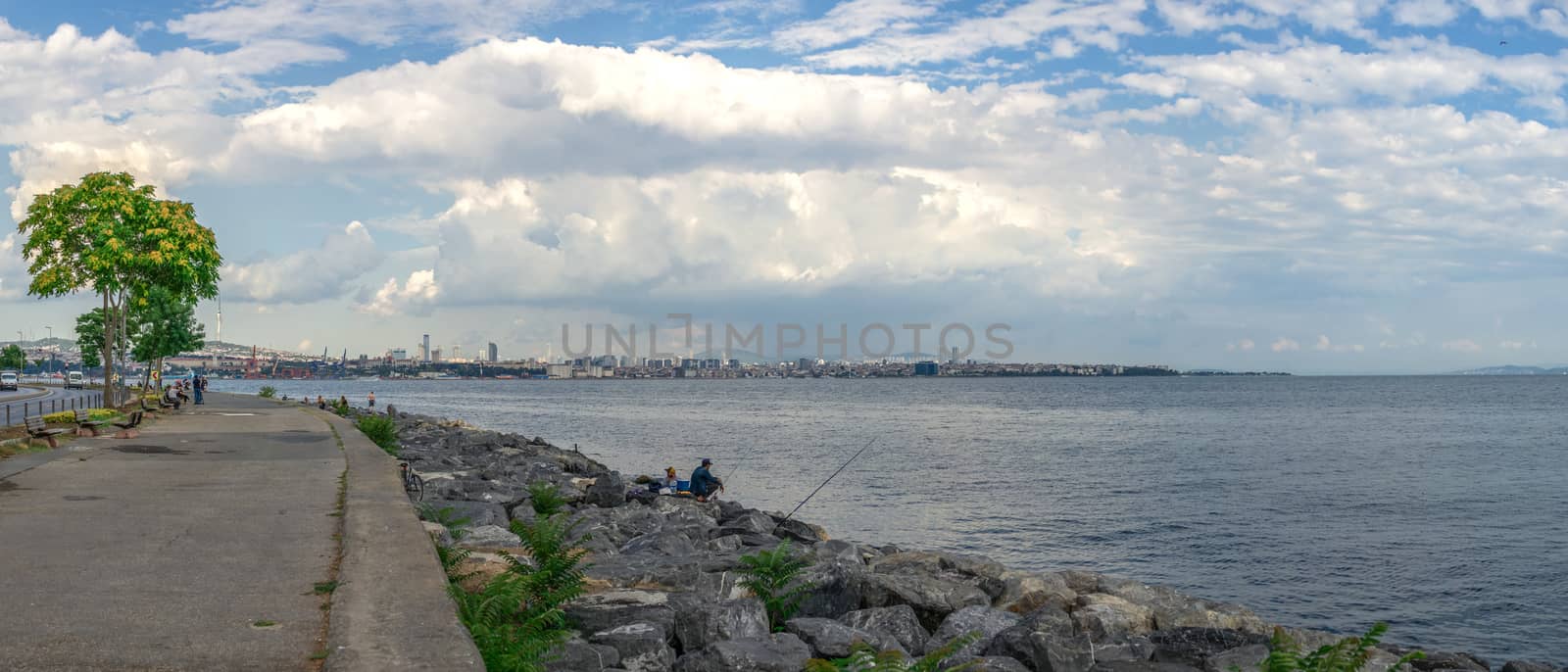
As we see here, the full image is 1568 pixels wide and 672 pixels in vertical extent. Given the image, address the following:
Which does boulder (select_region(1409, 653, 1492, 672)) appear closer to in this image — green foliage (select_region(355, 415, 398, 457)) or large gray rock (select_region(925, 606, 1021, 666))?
large gray rock (select_region(925, 606, 1021, 666))

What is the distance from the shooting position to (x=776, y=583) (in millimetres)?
10016

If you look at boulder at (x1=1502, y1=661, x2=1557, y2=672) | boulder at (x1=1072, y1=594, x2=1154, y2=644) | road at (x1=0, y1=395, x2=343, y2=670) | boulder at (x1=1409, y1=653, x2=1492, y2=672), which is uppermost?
road at (x1=0, y1=395, x2=343, y2=670)

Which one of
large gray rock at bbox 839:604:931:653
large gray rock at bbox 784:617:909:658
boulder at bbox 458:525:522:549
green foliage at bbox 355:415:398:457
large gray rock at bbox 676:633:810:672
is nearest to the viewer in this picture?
large gray rock at bbox 676:633:810:672

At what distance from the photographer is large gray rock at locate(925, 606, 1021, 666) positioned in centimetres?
953

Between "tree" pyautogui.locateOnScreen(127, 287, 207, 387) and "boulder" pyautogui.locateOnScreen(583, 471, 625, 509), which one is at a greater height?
"tree" pyautogui.locateOnScreen(127, 287, 207, 387)

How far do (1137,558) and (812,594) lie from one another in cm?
1379

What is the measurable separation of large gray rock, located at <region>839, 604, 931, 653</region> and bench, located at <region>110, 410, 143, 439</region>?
20667mm

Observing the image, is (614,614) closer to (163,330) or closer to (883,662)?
(883,662)

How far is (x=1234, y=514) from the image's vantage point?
28891 mm

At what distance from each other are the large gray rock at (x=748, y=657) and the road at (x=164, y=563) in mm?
2424

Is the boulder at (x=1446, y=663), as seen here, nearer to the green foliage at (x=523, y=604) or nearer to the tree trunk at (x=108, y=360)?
the green foliage at (x=523, y=604)

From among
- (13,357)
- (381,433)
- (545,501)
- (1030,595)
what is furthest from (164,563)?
(13,357)

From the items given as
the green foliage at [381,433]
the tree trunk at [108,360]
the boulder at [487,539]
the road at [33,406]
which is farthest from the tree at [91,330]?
the boulder at [487,539]

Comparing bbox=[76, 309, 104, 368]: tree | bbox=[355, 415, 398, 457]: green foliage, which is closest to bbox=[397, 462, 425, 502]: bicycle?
bbox=[355, 415, 398, 457]: green foliage
